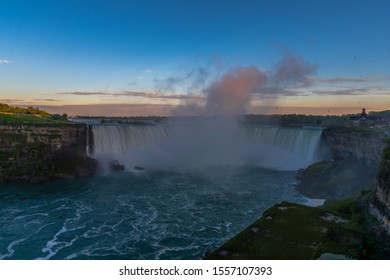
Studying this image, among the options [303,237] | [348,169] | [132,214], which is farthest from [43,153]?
[348,169]

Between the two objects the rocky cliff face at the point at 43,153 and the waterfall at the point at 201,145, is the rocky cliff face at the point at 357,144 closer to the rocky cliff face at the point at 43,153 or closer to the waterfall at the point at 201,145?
the waterfall at the point at 201,145

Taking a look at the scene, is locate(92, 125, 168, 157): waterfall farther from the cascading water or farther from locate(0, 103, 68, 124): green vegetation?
locate(0, 103, 68, 124): green vegetation

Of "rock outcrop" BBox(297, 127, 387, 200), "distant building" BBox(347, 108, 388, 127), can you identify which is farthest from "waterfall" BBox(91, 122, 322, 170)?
"distant building" BBox(347, 108, 388, 127)

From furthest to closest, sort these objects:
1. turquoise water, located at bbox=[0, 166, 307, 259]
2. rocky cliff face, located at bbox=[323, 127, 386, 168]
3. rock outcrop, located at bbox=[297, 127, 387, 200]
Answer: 1. rocky cliff face, located at bbox=[323, 127, 386, 168]
2. rock outcrop, located at bbox=[297, 127, 387, 200]
3. turquoise water, located at bbox=[0, 166, 307, 259]

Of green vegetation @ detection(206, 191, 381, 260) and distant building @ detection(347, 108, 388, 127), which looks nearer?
green vegetation @ detection(206, 191, 381, 260)

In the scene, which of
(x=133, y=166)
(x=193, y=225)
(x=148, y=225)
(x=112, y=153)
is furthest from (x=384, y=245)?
(x=112, y=153)

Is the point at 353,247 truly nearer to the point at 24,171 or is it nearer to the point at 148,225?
the point at 148,225
